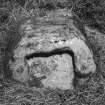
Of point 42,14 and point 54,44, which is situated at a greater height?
point 42,14

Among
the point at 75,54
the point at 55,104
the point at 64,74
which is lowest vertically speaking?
the point at 55,104

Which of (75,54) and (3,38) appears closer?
(75,54)

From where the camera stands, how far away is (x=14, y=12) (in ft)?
17.0

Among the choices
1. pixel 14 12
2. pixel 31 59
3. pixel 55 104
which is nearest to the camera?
pixel 55 104

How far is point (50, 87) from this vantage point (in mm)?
3402

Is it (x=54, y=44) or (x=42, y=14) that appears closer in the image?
(x=54, y=44)

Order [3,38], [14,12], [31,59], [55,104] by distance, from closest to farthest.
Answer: [55,104] → [31,59] → [3,38] → [14,12]

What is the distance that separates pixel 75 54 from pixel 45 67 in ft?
1.22

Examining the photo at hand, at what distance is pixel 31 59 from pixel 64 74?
412mm

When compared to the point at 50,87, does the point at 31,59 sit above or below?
above

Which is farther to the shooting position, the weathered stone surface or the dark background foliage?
the weathered stone surface

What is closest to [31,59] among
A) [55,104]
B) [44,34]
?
[44,34]

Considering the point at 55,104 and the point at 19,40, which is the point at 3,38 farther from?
the point at 55,104

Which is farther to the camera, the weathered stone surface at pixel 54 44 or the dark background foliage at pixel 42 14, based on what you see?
the weathered stone surface at pixel 54 44
